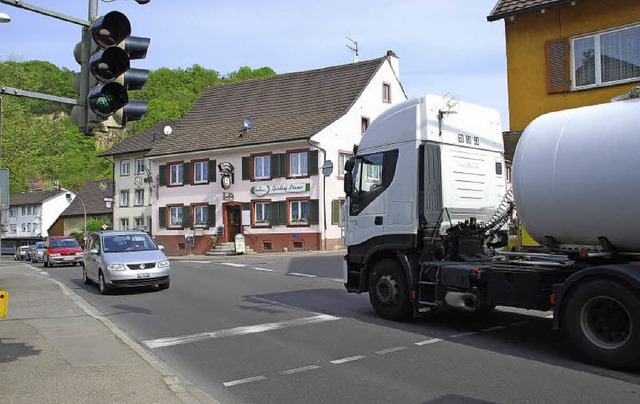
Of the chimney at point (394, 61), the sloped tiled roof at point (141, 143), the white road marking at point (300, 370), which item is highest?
the chimney at point (394, 61)

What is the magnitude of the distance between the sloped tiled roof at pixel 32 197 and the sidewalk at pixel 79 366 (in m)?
73.6

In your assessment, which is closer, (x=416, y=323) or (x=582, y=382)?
(x=582, y=382)

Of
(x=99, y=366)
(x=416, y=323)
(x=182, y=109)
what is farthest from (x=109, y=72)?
(x=182, y=109)

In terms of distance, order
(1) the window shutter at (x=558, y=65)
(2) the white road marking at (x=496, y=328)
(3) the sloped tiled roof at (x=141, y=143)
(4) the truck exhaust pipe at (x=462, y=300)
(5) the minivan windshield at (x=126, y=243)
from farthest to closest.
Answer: (3) the sloped tiled roof at (x=141, y=143), (5) the minivan windshield at (x=126, y=243), (1) the window shutter at (x=558, y=65), (2) the white road marking at (x=496, y=328), (4) the truck exhaust pipe at (x=462, y=300)

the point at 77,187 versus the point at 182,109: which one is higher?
the point at 182,109

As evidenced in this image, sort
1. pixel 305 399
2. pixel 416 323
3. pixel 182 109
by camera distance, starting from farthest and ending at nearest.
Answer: pixel 182 109 < pixel 416 323 < pixel 305 399

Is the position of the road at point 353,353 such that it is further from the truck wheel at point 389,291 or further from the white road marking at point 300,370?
the truck wheel at point 389,291

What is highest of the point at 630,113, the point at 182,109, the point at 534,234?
the point at 182,109

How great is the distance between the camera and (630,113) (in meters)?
6.52

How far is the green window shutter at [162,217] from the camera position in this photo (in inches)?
1641

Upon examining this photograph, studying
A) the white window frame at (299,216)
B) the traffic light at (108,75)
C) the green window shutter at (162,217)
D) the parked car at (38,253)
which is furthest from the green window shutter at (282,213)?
the traffic light at (108,75)

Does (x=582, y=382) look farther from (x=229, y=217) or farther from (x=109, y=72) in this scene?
(x=229, y=217)

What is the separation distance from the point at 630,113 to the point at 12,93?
22.0ft

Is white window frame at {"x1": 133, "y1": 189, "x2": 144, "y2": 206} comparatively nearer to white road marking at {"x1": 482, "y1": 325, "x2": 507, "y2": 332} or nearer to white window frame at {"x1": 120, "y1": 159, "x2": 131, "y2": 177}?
white window frame at {"x1": 120, "y1": 159, "x2": 131, "y2": 177}
